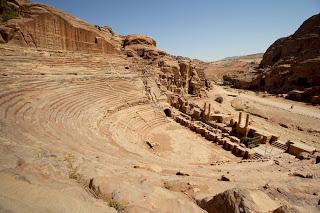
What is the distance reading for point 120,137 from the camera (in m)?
14.0

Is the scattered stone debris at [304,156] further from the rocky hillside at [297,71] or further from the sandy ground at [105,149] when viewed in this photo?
the rocky hillside at [297,71]

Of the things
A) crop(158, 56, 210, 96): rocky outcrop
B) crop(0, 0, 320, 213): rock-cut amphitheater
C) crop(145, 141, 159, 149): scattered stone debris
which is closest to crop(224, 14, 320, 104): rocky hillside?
crop(0, 0, 320, 213): rock-cut amphitheater

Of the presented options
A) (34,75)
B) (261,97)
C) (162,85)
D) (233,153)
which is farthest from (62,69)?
(261,97)

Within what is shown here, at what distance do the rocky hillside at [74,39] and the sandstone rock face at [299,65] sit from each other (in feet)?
55.6

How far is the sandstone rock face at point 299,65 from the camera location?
120ft

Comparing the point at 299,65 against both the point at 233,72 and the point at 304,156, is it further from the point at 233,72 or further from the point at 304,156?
the point at 304,156

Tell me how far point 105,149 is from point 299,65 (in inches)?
1583

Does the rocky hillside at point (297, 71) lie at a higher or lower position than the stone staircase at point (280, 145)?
higher

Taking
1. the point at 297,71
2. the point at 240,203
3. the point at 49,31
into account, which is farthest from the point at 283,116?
Result: the point at 49,31

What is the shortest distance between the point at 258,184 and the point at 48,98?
1209 cm

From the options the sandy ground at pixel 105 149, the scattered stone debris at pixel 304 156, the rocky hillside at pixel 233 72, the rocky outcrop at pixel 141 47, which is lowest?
the scattered stone debris at pixel 304 156

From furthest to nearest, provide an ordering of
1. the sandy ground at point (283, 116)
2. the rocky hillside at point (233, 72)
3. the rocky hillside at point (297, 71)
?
the rocky hillside at point (233, 72)
the rocky hillside at point (297, 71)
the sandy ground at point (283, 116)

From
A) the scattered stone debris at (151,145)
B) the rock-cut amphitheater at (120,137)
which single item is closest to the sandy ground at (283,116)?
the rock-cut amphitheater at (120,137)

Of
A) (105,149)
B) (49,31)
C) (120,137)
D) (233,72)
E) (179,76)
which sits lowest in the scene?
(120,137)
